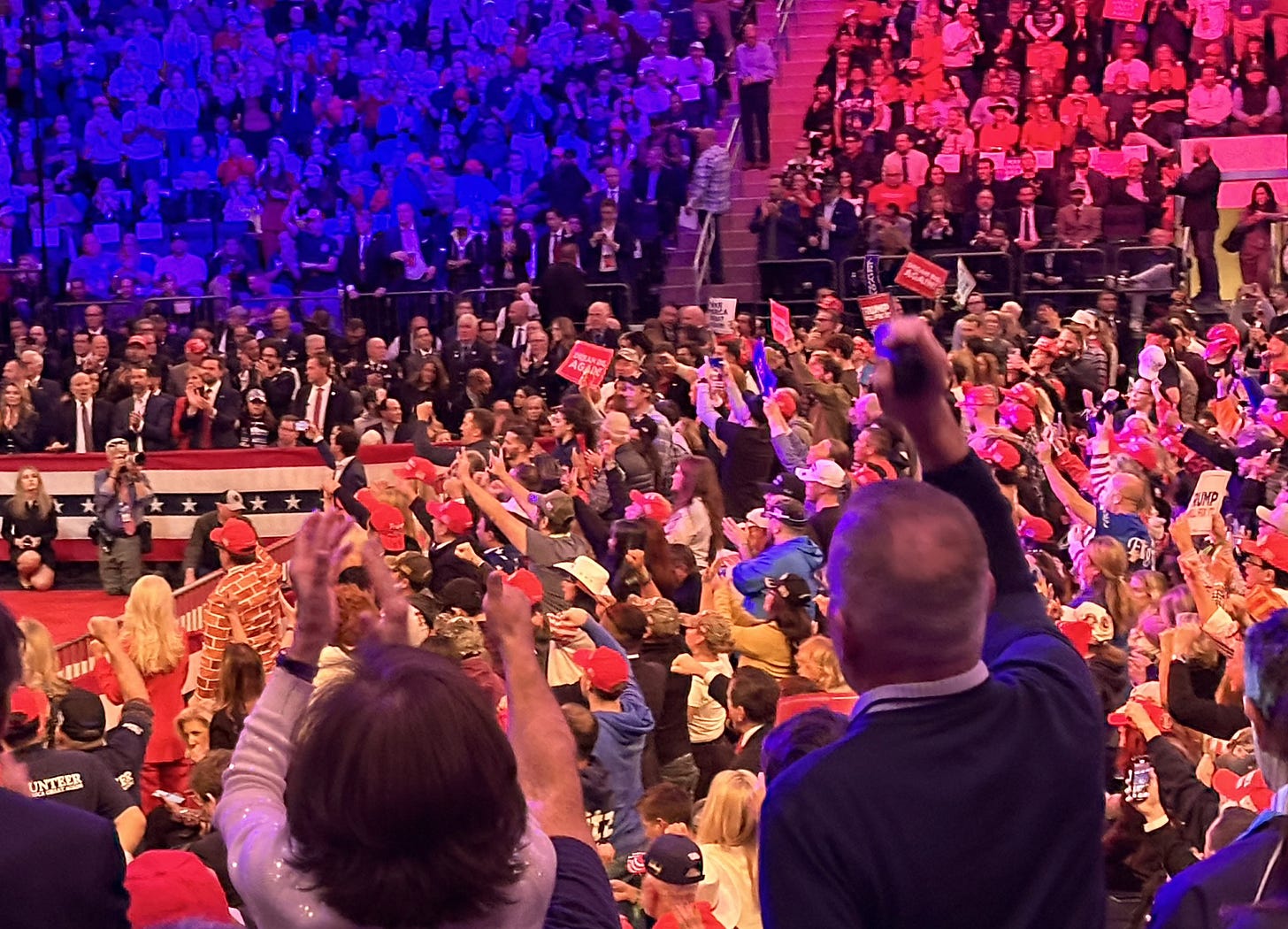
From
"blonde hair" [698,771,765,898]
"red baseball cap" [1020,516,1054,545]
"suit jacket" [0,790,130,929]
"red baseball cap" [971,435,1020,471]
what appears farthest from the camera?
"red baseball cap" [971,435,1020,471]

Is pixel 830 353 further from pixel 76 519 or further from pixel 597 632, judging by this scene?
pixel 597 632

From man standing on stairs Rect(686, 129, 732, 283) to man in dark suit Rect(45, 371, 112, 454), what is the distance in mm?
7764

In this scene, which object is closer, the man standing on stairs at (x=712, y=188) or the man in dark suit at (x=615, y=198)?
the man in dark suit at (x=615, y=198)

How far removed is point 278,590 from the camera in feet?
31.0

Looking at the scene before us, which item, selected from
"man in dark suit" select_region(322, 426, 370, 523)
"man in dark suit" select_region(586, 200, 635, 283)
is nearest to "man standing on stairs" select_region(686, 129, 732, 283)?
"man in dark suit" select_region(586, 200, 635, 283)

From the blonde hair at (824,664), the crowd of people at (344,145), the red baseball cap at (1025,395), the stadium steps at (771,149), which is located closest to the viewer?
the blonde hair at (824,664)

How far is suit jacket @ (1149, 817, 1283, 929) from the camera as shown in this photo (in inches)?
101

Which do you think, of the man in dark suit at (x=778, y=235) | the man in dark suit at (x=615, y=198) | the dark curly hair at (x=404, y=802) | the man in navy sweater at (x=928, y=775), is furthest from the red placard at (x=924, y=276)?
the dark curly hair at (x=404, y=802)

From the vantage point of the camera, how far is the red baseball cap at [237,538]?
366 inches

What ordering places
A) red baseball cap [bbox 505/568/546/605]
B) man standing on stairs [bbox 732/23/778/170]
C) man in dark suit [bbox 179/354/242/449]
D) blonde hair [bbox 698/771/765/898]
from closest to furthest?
blonde hair [bbox 698/771/765/898] < red baseball cap [bbox 505/568/546/605] < man in dark suit [bbox 179/354/242/449] < man standing on stairs [bbox 732/23/778/170]

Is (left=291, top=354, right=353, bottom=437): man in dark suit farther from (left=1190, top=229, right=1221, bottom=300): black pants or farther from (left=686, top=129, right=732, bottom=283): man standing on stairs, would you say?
(left=1190, top=229, right=1221, bottom=300): black pants

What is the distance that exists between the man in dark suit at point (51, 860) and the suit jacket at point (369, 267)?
18.3 meters

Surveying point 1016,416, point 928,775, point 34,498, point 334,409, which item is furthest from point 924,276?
point 928,775

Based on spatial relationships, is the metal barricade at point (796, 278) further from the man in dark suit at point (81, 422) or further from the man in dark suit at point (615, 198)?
the man in dark suit at point (81, 422)
